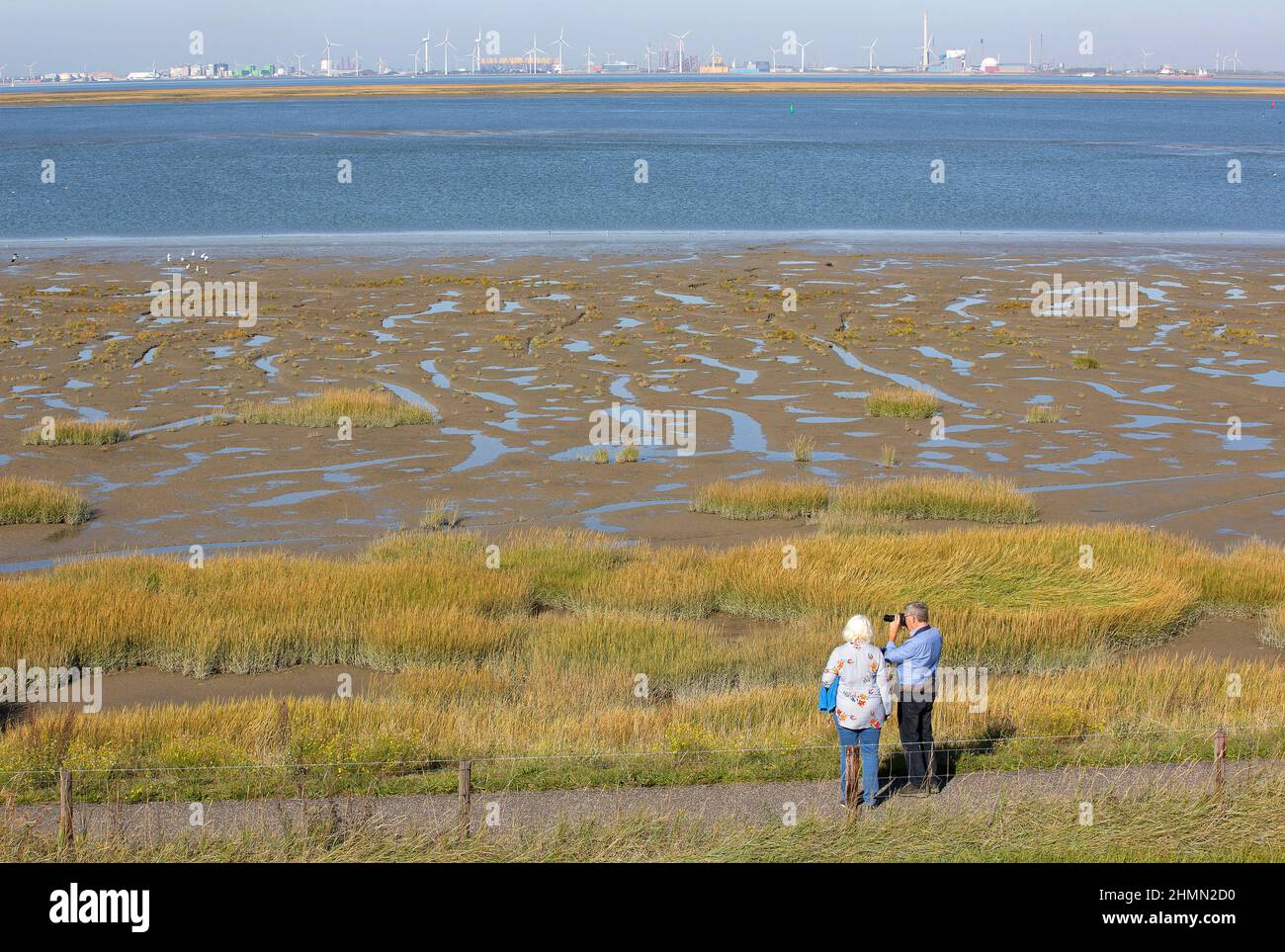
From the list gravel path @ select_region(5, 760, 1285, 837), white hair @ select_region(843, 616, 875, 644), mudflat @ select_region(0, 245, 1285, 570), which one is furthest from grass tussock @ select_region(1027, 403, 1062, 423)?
white hair @ select_region(843, 616, 875, 644)

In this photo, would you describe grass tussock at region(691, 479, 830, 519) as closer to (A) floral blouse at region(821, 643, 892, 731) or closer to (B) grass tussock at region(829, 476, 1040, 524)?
(B) grass tussock at region(829, 476, 1040, 524)

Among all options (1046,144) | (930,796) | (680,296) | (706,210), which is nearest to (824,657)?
(930,796)

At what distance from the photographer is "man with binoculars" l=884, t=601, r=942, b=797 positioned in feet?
38.3

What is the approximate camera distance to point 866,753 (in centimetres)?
1145

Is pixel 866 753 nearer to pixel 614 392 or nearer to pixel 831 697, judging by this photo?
pixel 831 697

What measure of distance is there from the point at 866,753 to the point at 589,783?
243 cm

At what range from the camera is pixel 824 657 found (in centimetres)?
1677

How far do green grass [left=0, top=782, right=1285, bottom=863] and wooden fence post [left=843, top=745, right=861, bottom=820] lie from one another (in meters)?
0.17

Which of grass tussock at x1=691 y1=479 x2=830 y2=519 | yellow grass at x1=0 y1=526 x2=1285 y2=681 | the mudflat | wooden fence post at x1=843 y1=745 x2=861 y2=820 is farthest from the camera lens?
the mudflat

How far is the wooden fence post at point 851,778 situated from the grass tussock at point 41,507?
1590 cm

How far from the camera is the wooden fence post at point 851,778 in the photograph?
11250mm

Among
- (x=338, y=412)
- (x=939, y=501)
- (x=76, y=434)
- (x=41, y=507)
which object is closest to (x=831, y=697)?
(x=939, y=501)
